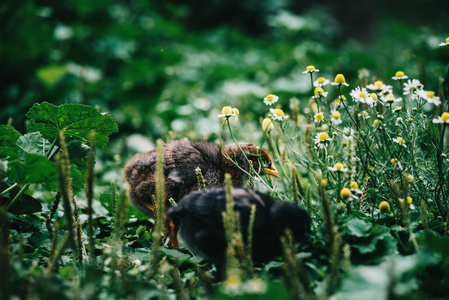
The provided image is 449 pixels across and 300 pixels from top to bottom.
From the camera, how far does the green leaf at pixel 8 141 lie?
2.43 metres

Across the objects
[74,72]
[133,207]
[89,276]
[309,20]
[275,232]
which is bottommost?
[89,276]

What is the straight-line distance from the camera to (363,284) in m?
1.51

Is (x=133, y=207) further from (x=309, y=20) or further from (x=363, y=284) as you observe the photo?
(x=309, y=20)

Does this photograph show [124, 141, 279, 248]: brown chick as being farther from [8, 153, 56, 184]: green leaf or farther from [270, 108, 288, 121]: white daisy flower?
[8, 153, 56, 184]: green leaf

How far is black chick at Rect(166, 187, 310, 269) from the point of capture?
1982 mm

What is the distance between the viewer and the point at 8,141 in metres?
2.51

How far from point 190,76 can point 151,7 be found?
168 inches

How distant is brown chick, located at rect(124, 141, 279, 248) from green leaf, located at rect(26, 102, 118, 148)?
0.58 m

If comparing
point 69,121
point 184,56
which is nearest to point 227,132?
point 69,121

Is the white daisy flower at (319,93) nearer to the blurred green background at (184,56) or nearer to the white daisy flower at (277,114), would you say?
the white daisy flower at (277,114)

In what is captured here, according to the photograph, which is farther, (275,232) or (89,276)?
(275,232)

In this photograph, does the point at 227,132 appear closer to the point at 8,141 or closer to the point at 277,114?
the point at 277,114

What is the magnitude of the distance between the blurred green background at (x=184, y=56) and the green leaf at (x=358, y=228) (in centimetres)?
180

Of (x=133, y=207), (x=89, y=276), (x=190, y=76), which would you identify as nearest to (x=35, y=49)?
(x=190, y=76)
